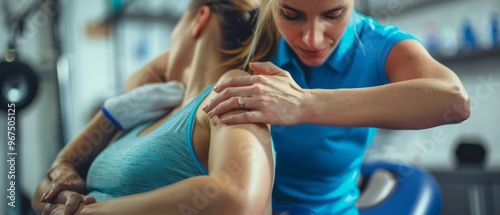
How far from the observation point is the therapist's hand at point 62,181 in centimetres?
74

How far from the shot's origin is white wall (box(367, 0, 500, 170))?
7.16 ft

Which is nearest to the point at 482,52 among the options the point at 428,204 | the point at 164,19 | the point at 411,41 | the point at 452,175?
the point at 452,175

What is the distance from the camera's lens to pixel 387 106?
2.19ft

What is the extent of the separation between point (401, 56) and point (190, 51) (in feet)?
1.21

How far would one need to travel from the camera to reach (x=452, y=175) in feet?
6.87

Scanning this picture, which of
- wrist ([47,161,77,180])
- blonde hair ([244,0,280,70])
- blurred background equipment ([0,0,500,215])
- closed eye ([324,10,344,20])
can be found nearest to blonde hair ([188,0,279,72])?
blonde hair ([244,0,280,70])

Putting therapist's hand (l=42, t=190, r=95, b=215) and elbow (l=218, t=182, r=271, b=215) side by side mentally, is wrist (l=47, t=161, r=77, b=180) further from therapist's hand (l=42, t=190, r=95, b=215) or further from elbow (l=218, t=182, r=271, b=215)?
elbow (l=218, t=182, r=271, b=215)

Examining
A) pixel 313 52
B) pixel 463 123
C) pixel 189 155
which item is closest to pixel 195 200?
pixel 189 155

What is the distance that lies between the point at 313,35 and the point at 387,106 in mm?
159

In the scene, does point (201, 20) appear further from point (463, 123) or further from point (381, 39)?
point (463, 123)

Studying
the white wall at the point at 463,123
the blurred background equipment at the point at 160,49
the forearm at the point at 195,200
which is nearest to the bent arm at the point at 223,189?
the forearm at the point at 195,200

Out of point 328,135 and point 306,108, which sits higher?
point 306,108

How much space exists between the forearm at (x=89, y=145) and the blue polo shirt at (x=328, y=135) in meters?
0.31

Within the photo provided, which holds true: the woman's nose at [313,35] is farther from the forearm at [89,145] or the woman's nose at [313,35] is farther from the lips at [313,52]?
the forearm at [89,145]
